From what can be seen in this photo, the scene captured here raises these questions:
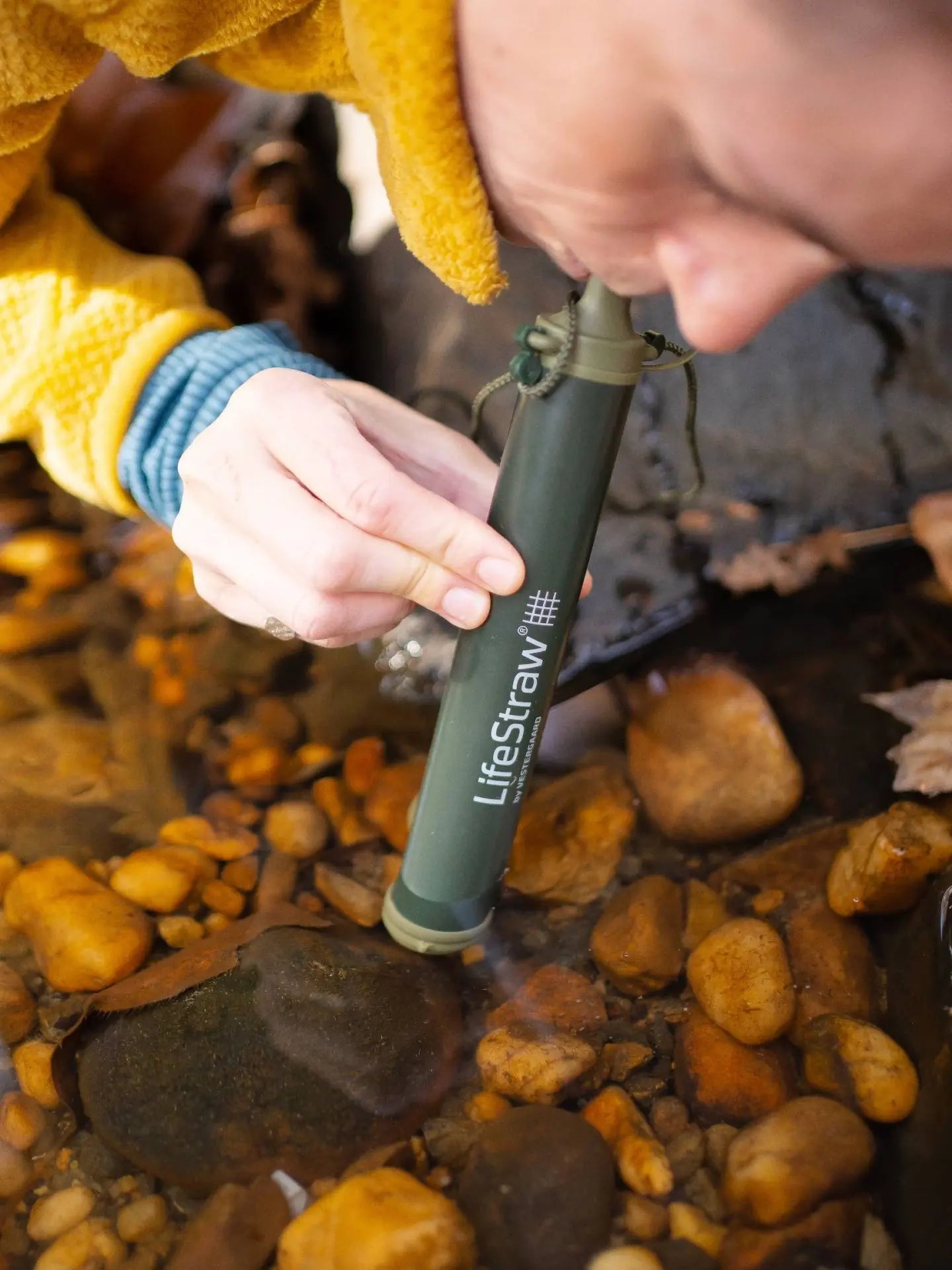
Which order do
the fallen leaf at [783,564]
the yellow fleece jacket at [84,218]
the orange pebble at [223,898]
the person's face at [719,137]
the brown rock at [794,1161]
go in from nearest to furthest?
the person's face at [719,137]
the yellow fleece jacket at [84,218]
the brown rock at [794,1161]
the orange pebble at [223,898]
the fallen leaf at [783,564]

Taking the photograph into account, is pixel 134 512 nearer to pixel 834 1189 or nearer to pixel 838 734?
pixel 838 734

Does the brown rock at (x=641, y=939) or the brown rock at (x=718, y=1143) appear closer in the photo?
the brown rock at (x=718, y=1143)

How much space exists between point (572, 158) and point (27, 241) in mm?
735

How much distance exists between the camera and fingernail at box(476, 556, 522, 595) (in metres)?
0.68

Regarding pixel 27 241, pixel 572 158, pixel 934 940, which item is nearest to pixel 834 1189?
pixel 934 940

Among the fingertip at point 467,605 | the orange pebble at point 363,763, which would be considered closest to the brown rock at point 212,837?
the orange pebble at point 363,763

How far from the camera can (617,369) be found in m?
0.64

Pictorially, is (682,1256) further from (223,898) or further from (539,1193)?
(223,898)

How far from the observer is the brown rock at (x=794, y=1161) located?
2.17ft

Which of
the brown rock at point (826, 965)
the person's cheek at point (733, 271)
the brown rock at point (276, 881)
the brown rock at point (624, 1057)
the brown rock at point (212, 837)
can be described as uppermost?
the person's cheek at point (733, 271)

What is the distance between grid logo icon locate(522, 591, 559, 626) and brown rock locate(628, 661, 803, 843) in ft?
1.13

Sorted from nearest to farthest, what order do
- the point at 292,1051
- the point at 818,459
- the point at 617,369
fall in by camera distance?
1. the point at 617,369
2. the point at 292,1051
3. the point at 818,459

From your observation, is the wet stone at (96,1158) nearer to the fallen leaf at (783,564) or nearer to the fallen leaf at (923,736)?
the fallen leaf at (923,736)

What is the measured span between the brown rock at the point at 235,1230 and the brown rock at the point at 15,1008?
0.22 m
